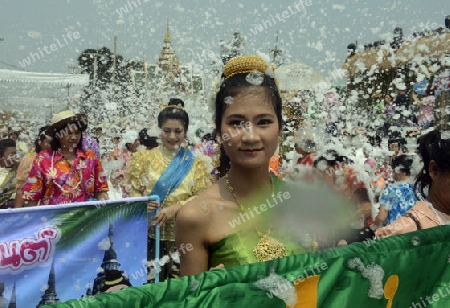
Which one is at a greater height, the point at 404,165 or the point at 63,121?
the point at 63,121

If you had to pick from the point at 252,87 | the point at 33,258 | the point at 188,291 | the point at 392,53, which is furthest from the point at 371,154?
the point at 188,291

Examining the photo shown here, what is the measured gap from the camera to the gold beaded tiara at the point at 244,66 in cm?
189

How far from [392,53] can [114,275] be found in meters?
8.92

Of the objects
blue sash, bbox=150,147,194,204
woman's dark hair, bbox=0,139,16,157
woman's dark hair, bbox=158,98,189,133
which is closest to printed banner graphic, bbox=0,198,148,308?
blue sash, bbox=150,147,194,204

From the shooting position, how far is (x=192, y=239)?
66.1 inches

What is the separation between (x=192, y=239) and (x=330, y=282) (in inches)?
18.1

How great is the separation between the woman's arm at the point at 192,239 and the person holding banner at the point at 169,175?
249cm

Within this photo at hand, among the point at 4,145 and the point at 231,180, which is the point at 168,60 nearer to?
the point at 4,145

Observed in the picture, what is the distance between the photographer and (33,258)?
3.35m

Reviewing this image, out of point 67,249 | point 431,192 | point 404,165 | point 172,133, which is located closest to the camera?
point 431,192

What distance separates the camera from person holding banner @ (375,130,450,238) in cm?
192

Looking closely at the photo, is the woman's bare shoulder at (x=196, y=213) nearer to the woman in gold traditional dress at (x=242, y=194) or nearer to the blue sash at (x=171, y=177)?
the woman in gold traditional dress at (x=242, y=194)

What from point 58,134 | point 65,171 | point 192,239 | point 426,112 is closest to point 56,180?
point 65,171

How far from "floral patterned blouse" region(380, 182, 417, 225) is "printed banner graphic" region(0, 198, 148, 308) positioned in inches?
71.4
